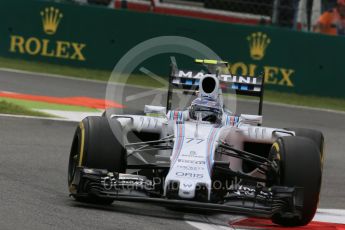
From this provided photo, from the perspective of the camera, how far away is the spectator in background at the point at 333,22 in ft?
71.3

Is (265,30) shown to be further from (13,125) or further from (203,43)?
(13,125)

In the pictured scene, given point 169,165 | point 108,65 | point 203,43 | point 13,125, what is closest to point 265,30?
point 203,43

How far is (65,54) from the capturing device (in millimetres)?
21188

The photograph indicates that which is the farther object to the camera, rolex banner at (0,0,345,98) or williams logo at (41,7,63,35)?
williams logo at (41,7,63,35)

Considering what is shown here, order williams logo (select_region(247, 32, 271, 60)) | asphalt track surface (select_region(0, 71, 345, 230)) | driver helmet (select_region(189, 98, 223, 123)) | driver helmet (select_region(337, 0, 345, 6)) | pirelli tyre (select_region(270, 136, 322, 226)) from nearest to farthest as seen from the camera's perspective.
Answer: asphalt track surface (select_region(0, 71, 345, 230)) < pirelli tyre (select_region(270, 136, 322, 226)) < driver helmet (select_region(189, 98, 223, 123)) < williams logo (select_region(247, 32, 271, 60)) < driver helmet (select_region(337, 0, 345, 6))

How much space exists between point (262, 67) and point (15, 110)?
6.86 m

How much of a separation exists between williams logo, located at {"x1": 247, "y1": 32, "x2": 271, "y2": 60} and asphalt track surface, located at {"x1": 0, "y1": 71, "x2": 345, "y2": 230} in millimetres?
1901

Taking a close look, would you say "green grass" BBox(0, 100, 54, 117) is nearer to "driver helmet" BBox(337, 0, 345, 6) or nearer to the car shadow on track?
the car shadow on track

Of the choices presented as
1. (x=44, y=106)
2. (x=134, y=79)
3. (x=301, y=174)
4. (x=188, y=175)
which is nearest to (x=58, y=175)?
(x=188, y=175)

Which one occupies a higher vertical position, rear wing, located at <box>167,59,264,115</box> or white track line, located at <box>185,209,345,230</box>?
rear wing, located at <box>167,59,264,115</box>

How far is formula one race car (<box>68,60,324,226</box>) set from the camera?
8656 millimetres

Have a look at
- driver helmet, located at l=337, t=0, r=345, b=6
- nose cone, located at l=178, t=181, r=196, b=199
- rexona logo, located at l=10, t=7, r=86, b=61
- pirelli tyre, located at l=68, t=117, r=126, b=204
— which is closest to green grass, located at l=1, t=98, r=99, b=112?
rexona logo, located at l=10, t=7, r=86, b=61

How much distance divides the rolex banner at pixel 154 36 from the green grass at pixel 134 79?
141 millimetres

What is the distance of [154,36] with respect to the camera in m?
21.0
